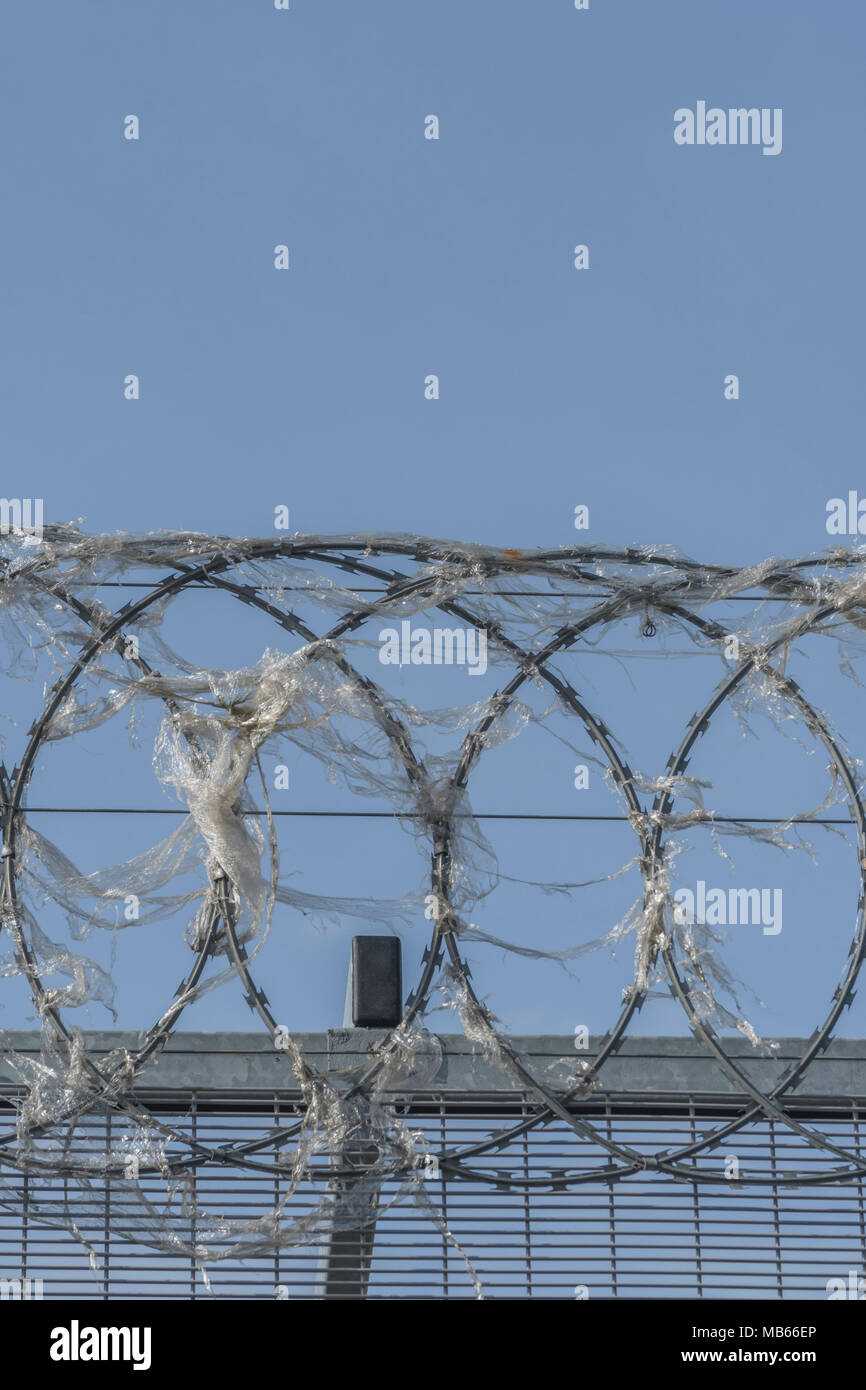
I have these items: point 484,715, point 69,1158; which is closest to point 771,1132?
point 484,715

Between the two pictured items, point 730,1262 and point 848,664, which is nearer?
point 730,1262

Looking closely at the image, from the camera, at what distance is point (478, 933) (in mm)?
9477

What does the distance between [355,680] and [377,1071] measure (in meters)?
1.87

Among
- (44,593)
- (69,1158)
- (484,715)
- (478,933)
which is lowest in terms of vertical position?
(69,1158)

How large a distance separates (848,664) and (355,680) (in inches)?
105
